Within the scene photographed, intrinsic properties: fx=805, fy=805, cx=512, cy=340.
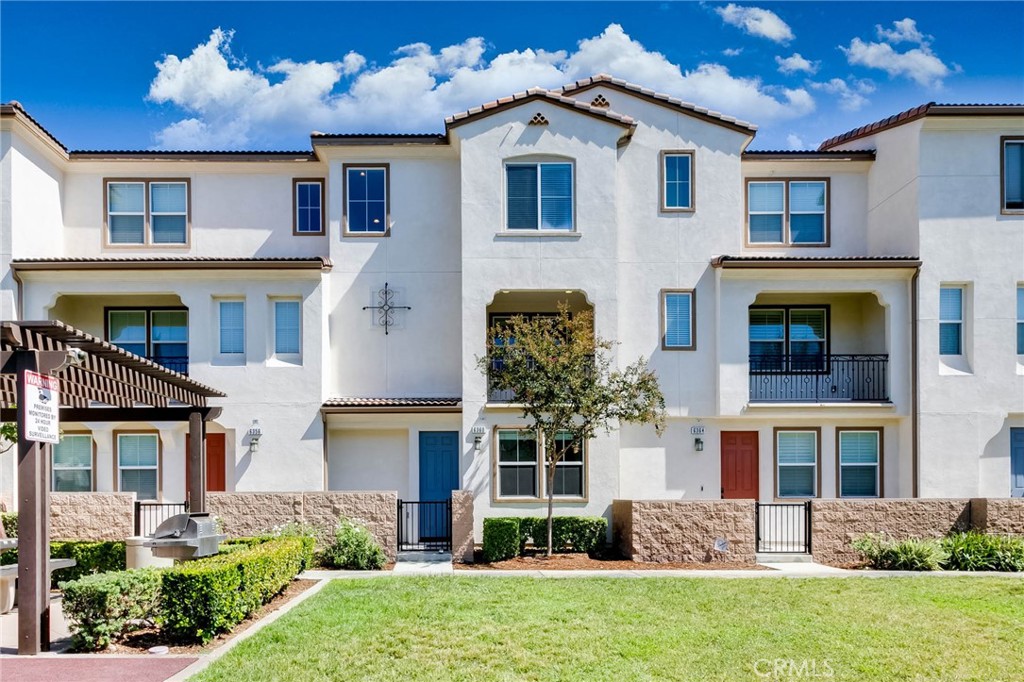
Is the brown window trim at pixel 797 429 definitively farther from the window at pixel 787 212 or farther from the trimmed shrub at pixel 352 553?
the trimmed shrub at pixel 352 553

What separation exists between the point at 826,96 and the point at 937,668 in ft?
53.5

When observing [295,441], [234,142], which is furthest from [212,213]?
[295,441]

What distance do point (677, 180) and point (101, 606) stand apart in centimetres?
1555

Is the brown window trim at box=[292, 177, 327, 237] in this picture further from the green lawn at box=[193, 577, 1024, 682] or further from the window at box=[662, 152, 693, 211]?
the green lawn at box=[193, 577, 1024, 682]

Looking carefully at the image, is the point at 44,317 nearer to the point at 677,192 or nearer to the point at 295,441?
the point at 295,441

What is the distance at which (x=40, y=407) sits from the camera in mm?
9219

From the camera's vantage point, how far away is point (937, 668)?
8.93m

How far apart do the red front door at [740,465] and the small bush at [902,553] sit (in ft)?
12.6

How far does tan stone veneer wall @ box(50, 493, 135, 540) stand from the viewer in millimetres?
15555

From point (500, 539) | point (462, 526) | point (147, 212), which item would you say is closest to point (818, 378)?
point (500, 539)

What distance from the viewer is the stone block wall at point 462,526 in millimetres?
16688

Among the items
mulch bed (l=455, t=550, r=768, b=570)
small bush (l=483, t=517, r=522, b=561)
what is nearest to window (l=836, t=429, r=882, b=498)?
mulch bed (l=455, t=550, r=768, b=570)
